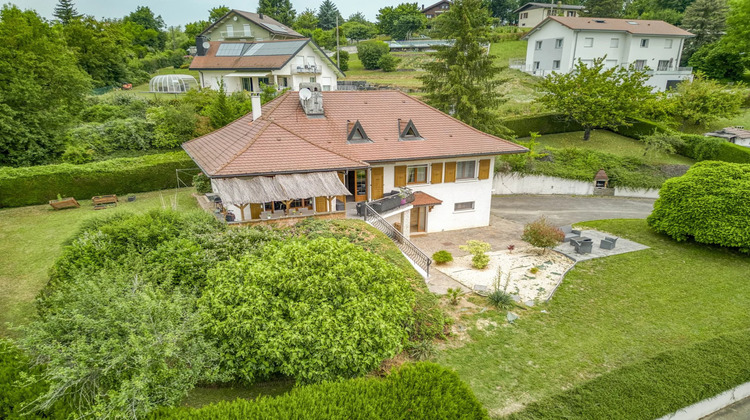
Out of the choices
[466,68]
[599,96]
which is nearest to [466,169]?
[466,68]

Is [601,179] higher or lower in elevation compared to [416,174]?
lower

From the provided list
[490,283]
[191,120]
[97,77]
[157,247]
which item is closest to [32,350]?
[157,247]

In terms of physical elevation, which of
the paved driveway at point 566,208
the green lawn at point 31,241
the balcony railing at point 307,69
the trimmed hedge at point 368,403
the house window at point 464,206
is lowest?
the paved driveway at point 566,208

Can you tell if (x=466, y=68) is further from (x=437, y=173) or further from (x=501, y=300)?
(x=501, y=300)

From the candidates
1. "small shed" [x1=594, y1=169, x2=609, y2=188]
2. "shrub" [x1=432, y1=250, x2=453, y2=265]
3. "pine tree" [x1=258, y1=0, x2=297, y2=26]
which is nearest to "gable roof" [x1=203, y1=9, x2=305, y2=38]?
"pine tree" [x1=258, y1=0, x2=297, y2=26]

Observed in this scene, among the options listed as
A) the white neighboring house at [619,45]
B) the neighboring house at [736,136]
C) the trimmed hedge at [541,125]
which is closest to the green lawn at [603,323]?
the trimmed hedge at [541,125]

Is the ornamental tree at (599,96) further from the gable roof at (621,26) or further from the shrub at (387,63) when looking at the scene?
the shrub at (387,63)
